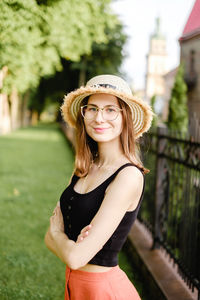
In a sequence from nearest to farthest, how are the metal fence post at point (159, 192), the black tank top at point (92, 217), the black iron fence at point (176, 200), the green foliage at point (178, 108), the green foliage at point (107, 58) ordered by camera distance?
the black tank top at point (92, 217), the black iron fence at point (176, 200), the metal fence post at point (159, 192), the green foliage at point (178, 108), the green foliage at point (107, 58)

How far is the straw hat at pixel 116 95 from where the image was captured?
190 centimetres

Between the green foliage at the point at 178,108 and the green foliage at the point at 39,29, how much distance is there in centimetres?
487

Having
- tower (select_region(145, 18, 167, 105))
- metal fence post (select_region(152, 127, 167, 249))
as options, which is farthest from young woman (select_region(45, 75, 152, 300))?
tower (select_region(145, 18, 167, 105))

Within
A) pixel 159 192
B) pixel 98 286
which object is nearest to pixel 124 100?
pixel 98 286

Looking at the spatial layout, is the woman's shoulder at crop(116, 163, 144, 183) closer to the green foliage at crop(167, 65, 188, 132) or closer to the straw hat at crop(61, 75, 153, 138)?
the straw hat at crop(61, 75, 153, 138)

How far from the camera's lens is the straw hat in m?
1.90

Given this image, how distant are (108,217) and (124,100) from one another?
639 millimetres

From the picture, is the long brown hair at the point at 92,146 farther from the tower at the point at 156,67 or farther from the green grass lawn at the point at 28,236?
the tower at the point at 156,67

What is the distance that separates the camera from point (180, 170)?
157 inches

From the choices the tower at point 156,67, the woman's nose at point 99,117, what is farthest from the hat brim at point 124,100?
the tower at point 156,67

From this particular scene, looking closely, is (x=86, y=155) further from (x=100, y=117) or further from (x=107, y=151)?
(x=100, y=117)

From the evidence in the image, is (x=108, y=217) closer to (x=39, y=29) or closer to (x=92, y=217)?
(x=92, y=217)

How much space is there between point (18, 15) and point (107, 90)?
2.49 m

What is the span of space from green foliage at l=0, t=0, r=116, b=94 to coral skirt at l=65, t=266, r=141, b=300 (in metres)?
2.69
